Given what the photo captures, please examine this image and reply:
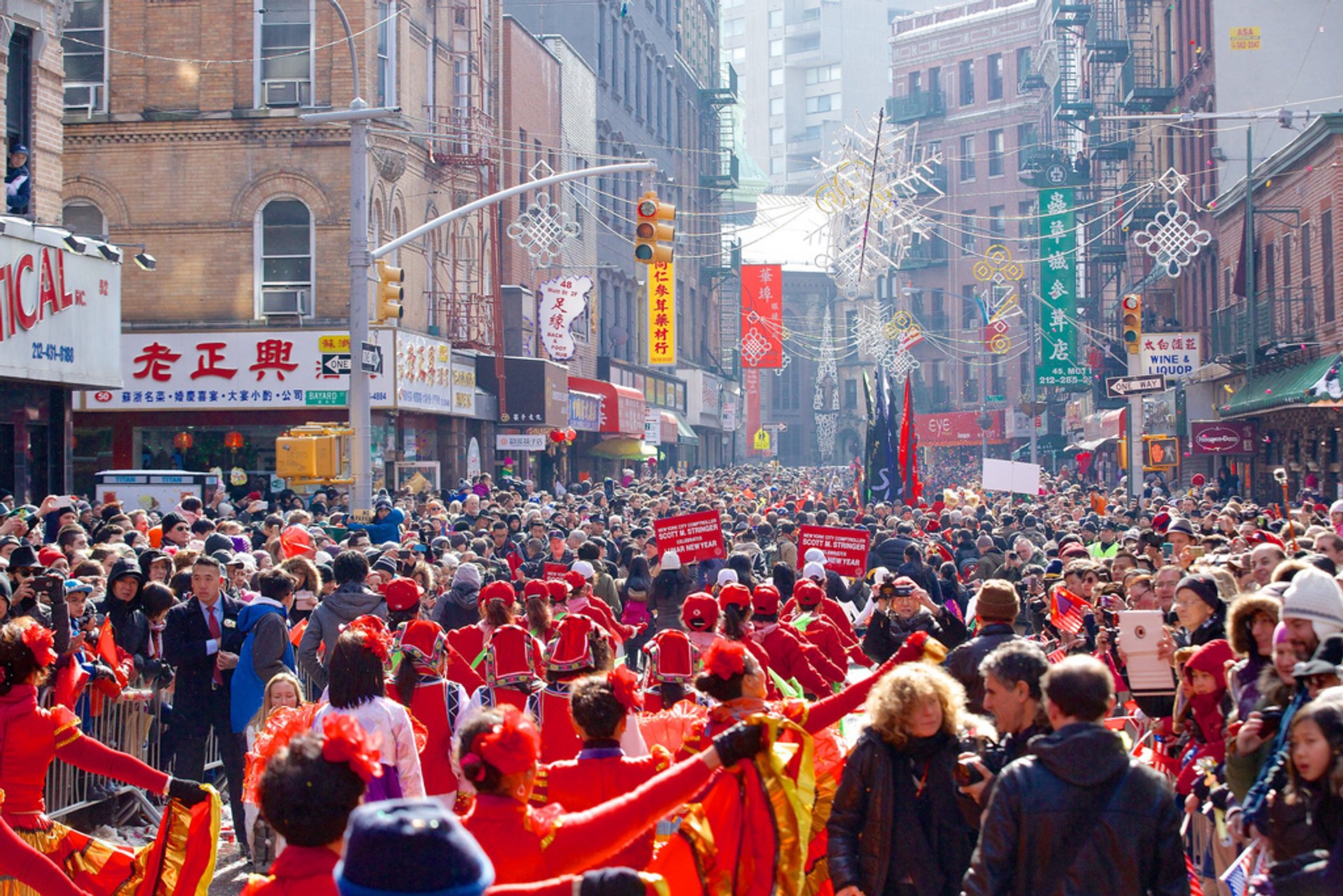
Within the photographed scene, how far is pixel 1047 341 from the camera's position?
49281 millimetres

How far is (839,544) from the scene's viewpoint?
14.6m

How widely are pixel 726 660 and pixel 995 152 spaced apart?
83027 mm

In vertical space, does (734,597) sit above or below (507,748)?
above

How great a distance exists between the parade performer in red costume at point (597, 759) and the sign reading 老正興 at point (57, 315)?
14.3 meters

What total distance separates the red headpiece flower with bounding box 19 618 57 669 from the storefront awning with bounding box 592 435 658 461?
40.1m

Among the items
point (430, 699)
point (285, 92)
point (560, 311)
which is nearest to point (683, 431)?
point (560, 311)

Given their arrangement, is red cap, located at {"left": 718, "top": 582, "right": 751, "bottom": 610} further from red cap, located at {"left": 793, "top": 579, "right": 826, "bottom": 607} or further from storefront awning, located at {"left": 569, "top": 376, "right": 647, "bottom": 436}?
storefront awning, located at {"left": 569, "top": 376, "right": 647, "bottom": 436}

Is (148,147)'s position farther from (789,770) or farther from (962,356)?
(962,356)

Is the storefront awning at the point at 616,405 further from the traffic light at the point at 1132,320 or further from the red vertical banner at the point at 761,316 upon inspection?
the traffic light at the point at 1132,320

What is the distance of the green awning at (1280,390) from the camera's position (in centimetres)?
2547

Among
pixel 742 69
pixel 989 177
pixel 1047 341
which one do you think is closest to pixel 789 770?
pixel 1047 341

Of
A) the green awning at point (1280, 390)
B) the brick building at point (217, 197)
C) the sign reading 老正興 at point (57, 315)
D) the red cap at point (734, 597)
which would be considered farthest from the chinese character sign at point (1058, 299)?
the red cap at point (734, 597)

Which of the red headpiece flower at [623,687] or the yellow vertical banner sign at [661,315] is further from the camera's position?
the yellow vertical banner sign at [661,315]

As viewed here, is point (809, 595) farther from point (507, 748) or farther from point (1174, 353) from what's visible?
point (1174, 353)
